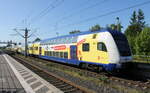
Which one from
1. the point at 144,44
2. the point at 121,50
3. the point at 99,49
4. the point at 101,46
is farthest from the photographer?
the point at 144,44

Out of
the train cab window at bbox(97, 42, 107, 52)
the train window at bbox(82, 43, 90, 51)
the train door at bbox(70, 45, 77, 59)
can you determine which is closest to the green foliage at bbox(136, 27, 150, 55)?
the train door at bbox(70, 45, 77, 59)

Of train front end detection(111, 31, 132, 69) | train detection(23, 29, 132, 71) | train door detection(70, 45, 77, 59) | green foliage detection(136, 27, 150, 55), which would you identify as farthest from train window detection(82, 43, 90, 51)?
green foliage detection(136, 27, 150, 55)

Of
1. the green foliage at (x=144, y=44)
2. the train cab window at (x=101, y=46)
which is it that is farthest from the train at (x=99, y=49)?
the green foliage at (x=144, y=44)

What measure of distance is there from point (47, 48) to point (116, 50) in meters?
16.8

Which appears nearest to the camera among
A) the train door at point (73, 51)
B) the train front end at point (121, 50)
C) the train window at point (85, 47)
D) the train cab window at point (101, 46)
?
the train front end at point (121, 50)

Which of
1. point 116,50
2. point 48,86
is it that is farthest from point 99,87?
point 116,50

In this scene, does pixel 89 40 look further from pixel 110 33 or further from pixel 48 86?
pixel 48 86

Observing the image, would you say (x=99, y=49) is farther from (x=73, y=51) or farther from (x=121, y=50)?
(x=73, y=51)

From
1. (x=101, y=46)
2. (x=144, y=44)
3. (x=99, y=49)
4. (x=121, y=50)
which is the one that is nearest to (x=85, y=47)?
(x=99, y=49)

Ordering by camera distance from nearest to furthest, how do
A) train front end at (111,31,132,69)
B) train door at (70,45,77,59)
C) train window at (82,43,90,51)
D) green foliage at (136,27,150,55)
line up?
1. train front end at (111,31,132,69)
2. train window at (82,43,90,51)
3. train door at (70,45,77,59)
4. green foliage at (136,27,150,55)

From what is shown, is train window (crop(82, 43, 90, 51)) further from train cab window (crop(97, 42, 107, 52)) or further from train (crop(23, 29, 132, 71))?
train cab window (crop(97, 42, 107, 52))

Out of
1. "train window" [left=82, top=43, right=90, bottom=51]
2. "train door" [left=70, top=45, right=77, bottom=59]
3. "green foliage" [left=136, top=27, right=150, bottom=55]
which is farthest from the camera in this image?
"green foliage" [left=136, top=27, right=150, bottom=55]

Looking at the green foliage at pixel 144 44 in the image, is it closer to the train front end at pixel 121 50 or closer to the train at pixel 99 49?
the train at pixel 99 49

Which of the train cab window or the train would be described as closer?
the train
